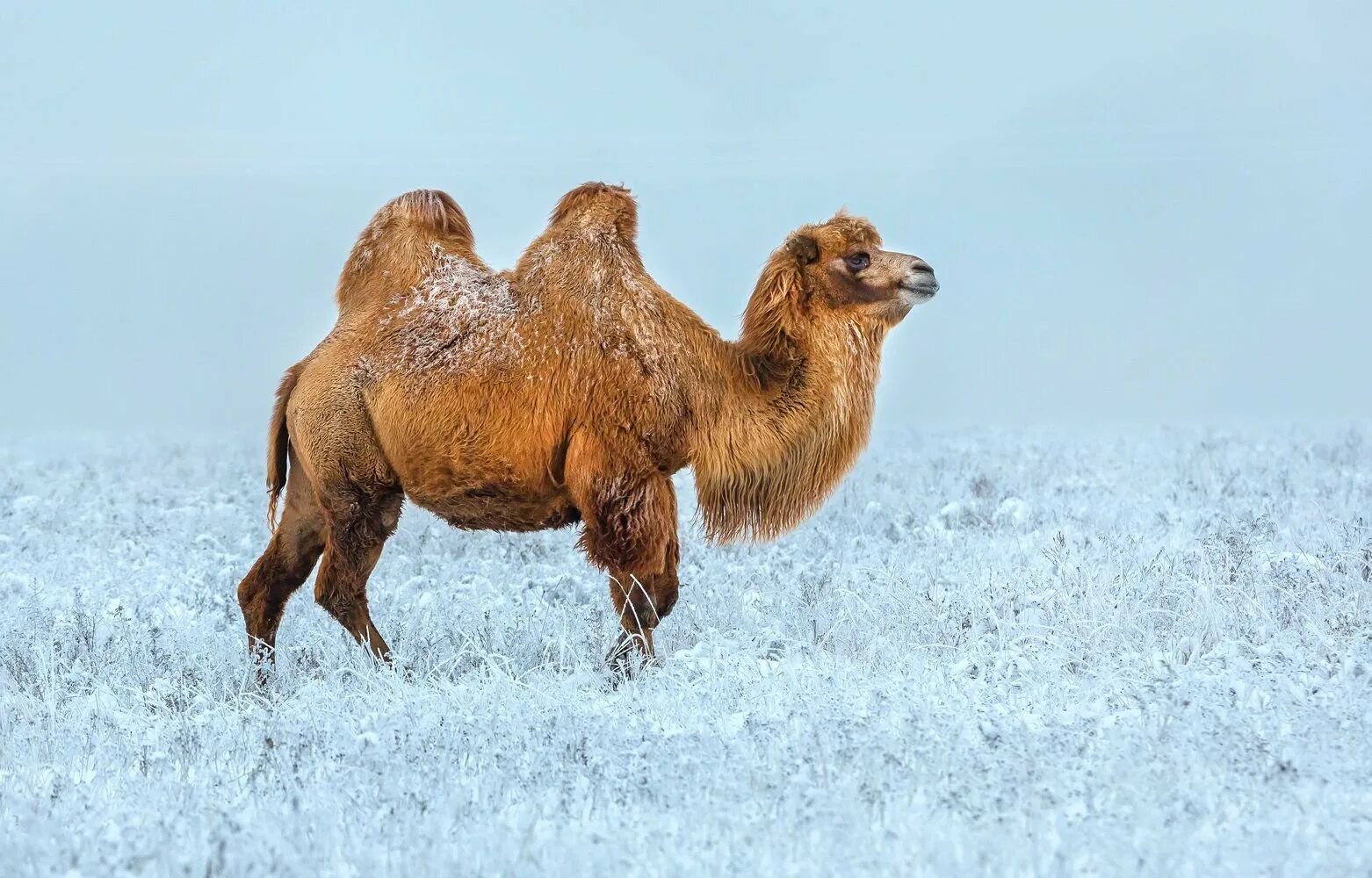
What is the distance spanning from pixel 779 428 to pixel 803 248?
38.7 inches

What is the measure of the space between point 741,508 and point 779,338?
90cm

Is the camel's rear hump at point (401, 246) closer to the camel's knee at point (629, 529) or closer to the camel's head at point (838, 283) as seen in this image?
the camel's head at point (838, 283)

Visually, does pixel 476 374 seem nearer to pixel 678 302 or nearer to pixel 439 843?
pixel 678 302

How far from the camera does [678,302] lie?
25.1 feet

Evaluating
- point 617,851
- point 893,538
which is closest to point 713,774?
point 617,851

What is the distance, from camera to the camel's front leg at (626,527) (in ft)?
23.0

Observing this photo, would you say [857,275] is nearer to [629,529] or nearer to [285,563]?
[629,529]

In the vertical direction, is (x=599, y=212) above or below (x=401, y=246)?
above

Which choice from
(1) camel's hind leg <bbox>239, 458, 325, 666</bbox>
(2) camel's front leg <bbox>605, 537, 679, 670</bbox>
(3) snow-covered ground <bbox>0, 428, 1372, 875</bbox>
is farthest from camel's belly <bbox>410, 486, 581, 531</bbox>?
(1) camel's hind leg <bbox>239, 458, 325, 666</bbox>

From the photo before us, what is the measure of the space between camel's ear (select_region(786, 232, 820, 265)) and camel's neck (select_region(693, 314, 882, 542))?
42 cm

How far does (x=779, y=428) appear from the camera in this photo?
24.2 ft

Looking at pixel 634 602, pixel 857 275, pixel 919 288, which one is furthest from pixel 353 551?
pixel 919 288

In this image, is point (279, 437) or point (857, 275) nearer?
point (857, 275)

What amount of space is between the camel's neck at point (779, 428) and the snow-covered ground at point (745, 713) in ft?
2.18
